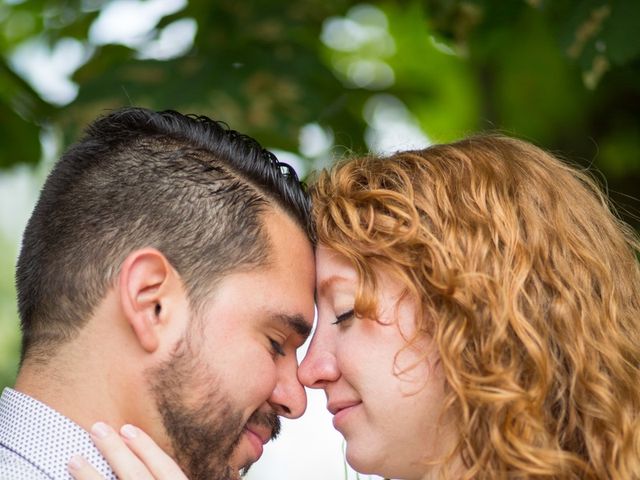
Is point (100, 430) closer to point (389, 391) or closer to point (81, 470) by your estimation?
point (81, 470)

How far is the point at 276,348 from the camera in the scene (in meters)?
3.50

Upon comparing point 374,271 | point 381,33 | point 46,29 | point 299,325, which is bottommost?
point 381,33

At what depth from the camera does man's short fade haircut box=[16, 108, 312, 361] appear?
3303 mm

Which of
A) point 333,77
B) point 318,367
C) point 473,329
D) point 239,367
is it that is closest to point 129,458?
point 239,367

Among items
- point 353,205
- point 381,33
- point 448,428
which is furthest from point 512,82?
point 448,428

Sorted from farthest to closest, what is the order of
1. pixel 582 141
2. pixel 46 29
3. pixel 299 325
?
pixel 46 29 < pixel 582 141 < pixel 299 325

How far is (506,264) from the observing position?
10.8 feet

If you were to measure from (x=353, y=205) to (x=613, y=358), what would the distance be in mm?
888

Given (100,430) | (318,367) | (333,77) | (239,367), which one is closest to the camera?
(100,430)

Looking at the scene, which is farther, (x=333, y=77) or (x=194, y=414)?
(x=333, y=77)

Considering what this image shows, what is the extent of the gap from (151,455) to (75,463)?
0.21m

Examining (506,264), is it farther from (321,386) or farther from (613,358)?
(321,386)

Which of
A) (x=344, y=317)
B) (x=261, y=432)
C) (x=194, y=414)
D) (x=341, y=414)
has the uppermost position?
(x=344, y=317)

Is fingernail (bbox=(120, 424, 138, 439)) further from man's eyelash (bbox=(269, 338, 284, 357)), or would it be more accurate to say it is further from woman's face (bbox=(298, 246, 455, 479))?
woman's face (bbox=(298, 246, 455, 479))
